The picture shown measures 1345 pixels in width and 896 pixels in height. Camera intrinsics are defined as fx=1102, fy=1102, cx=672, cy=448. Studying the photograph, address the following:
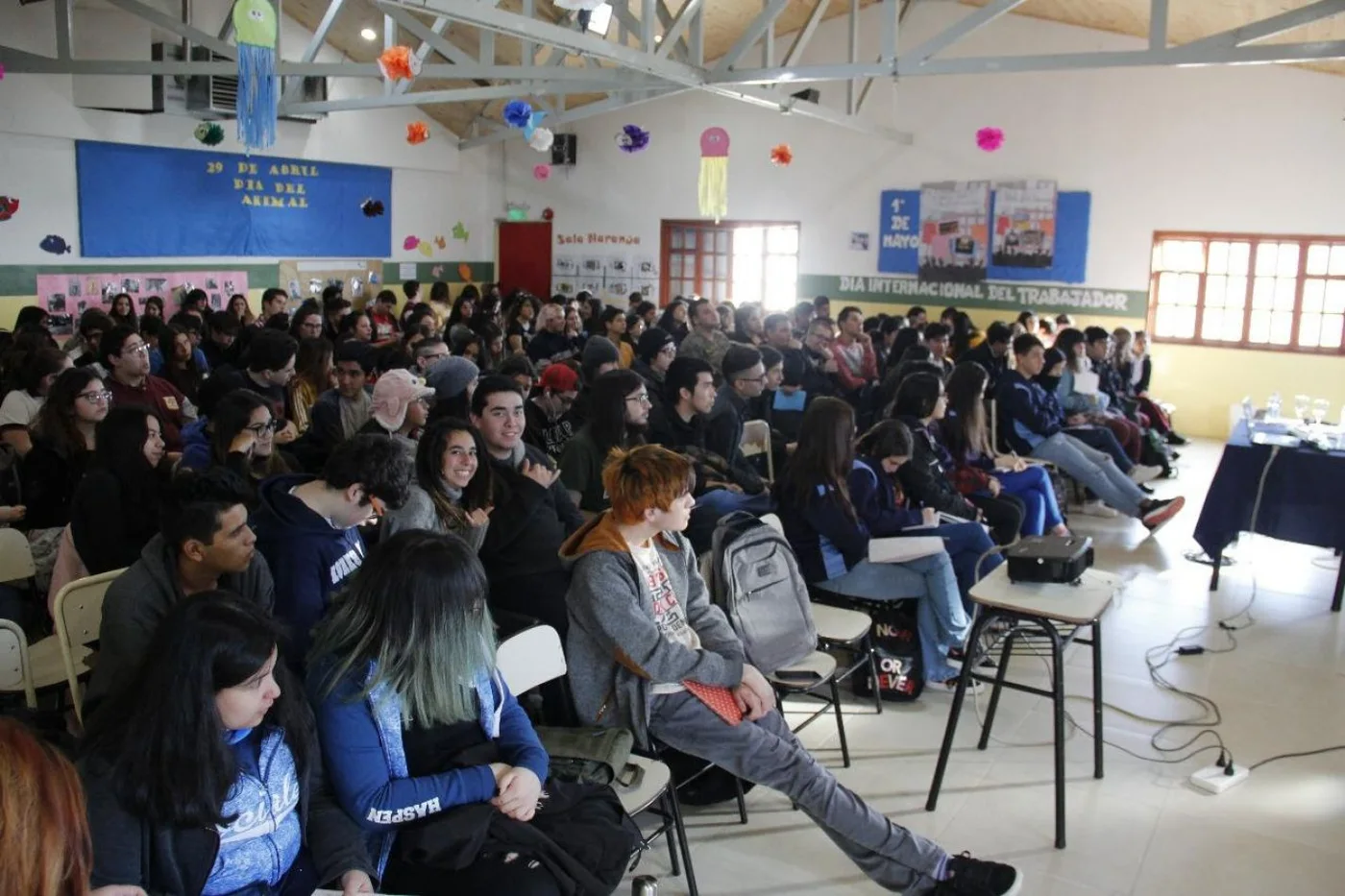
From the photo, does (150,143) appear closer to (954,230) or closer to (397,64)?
(397,64)

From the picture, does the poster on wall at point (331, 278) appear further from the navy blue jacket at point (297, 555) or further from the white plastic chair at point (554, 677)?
the white plastic chair at point (554, 677)

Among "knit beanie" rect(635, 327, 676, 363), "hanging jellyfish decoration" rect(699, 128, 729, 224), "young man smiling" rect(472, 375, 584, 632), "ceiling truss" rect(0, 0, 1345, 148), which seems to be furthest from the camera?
"hanging jellyfish decoration" rect(699, 128, 729, 224)

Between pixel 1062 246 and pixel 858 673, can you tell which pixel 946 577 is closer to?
pixel 858 673

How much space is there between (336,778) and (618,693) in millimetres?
853

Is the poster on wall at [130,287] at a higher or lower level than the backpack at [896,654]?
higher

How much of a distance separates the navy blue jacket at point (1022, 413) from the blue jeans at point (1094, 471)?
0.07m

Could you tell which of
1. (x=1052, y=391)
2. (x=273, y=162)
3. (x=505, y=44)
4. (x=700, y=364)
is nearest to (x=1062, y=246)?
(x=1052, y=391)

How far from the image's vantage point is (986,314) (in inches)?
446

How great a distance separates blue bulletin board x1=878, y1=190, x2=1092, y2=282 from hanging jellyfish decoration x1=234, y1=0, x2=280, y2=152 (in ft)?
23.7

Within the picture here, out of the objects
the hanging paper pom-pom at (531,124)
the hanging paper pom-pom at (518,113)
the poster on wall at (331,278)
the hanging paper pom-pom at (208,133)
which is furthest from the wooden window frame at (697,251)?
the hanging paper pom-pom at (208,133)

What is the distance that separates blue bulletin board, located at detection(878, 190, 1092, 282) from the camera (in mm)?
10648

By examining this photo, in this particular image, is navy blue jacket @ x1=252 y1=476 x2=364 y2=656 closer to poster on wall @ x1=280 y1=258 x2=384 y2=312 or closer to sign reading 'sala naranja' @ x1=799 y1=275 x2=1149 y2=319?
poster on wall @ x1=280 y1=258 x2=384 y2=312

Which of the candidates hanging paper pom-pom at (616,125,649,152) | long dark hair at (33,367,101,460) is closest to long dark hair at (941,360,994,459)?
long dark hair at (33,367,101,460)

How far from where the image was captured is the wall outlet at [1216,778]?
3422mm
